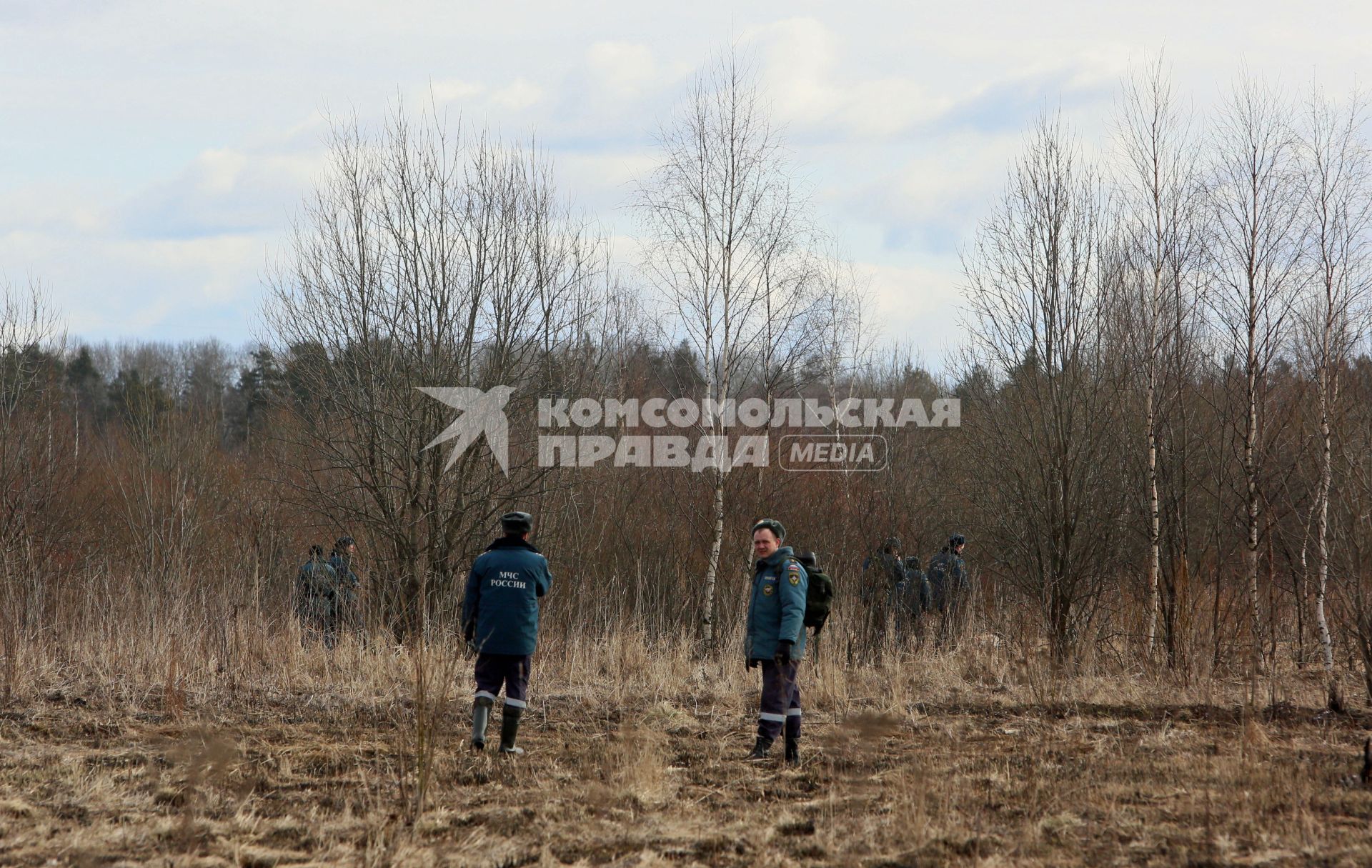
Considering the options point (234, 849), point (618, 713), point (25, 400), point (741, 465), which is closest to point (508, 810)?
point (234, 849)

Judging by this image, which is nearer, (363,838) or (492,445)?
(363,838)

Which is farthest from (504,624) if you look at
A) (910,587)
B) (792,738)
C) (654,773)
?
(910,587)

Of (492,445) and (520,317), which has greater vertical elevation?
(520,317)

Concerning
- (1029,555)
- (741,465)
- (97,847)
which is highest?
(741,465)

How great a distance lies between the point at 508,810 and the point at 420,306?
6.87 m

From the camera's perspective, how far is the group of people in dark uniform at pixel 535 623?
6.72 meters

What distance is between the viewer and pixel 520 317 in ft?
37.8

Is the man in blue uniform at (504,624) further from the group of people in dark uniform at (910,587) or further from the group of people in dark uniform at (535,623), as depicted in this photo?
the group of people in dark uniform at (910,587)

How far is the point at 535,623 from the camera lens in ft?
22.8

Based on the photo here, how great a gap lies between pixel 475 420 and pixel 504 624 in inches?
200

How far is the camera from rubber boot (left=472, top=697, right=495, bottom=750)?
6.84 meters

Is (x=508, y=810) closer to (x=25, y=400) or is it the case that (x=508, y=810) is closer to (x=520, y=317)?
(x=520, y=317)
